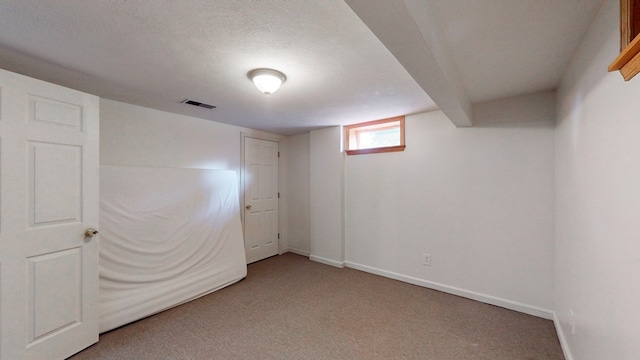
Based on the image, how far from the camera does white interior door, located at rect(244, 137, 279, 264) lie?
3973 millimetres

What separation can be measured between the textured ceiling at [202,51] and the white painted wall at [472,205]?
0.75 meters

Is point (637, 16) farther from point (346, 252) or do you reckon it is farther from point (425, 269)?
point (346, 252)

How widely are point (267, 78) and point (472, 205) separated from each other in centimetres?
249

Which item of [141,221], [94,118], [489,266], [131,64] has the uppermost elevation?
[131,64]

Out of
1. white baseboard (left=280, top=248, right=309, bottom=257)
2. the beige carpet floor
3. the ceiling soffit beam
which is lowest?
the beige carpet floor

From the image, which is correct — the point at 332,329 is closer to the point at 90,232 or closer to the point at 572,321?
the point at 572,321

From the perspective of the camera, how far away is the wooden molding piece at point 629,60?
2.13 feet

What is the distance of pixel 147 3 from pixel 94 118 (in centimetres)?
134

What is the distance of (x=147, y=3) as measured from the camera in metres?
1.19

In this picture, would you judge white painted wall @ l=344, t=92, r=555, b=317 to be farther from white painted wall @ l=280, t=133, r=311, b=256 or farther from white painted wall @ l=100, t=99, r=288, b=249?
white painted wall @ l=100, t=99, r=288, b=249

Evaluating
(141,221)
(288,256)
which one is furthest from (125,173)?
(288,256)

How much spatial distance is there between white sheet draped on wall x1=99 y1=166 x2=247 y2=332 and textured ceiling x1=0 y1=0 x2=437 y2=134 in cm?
92

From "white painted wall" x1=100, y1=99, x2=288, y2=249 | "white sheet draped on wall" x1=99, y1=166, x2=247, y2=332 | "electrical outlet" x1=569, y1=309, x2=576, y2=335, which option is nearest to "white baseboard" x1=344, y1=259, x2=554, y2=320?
"electrical outlet" x1=569, y1=309, x2=576, y2=335

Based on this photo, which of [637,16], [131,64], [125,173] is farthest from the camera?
[125,173]
